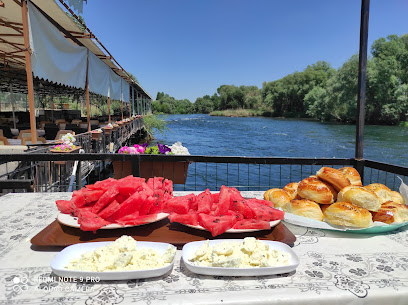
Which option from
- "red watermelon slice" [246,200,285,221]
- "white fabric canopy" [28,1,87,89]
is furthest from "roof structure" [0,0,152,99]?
"red watermelon slice" [246,200,285,221]

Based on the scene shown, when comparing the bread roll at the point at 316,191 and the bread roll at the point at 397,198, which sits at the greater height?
the bread roll at the point at 316,191

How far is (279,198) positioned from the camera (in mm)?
1635

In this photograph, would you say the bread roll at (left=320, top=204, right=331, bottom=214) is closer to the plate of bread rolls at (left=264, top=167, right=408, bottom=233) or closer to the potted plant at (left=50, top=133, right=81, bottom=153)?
the plate of bread rolls at (left=264, top=167, right=408, bottom=233)

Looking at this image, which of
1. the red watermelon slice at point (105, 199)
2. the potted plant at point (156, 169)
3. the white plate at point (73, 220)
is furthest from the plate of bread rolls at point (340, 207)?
the potted plant at point (156, 169)

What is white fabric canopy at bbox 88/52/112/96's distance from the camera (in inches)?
308

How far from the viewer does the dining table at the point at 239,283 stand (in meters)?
0.87

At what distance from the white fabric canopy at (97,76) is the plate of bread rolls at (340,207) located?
24.7ft

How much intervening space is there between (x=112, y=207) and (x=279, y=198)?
0.91 meters

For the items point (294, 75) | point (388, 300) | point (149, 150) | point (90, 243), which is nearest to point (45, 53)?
point (149, 150)

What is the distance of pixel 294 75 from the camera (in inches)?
2739

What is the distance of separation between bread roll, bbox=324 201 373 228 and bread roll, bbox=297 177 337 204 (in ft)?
0.23

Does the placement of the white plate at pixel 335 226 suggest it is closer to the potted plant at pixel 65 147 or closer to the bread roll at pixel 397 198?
the bread roll at pixel 397 198

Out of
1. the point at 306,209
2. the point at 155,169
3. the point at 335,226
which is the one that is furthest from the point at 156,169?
the point at 335,226

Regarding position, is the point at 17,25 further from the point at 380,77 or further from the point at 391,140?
the point at 380,77
